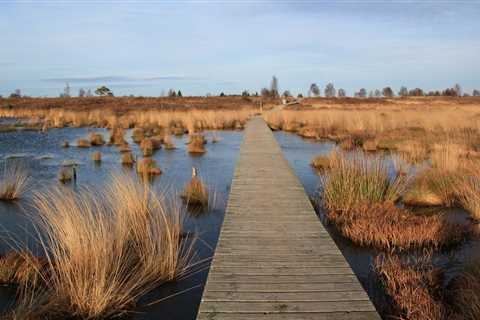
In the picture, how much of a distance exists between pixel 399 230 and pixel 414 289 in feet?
6.81

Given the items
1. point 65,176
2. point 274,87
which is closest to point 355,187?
point 65,176

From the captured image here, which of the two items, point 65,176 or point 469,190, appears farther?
point 65,176

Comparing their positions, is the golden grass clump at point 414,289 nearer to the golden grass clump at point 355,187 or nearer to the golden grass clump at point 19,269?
the golden grass clump at point 355,187

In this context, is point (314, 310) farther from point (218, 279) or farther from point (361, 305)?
point (218, 279)

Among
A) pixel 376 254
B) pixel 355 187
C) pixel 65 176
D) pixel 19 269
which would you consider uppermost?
pixel 355 187

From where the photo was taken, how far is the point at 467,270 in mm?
4938

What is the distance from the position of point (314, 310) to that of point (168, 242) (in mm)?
2498

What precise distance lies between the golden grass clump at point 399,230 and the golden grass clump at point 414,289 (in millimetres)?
785

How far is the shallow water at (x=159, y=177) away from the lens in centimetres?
493

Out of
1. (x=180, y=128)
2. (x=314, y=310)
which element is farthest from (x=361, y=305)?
(x=180, y=128)

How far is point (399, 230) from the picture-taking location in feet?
20.8

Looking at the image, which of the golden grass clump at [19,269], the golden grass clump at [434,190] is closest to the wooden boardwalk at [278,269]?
the golden grass clump at [19,269]

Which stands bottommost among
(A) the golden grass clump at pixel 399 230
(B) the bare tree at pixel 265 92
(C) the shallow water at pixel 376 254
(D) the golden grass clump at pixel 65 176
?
(C) the shallow water at pixel 376 254

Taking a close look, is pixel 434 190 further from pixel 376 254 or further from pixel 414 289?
pixel 414 289
